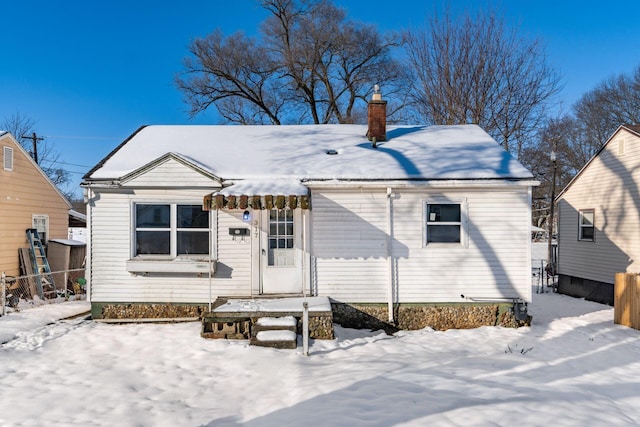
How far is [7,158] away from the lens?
1505cm

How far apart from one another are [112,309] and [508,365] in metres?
8.68

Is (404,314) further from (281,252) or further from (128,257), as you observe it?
(128,257)

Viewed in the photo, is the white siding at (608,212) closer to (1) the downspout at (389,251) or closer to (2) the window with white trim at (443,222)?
(2) the window with white trim at (443,222)

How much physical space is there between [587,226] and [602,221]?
0.99 metres

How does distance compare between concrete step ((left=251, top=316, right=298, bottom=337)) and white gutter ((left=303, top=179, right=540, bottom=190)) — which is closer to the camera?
concrete step ((left=251, top=316, right=298, bottom=337))

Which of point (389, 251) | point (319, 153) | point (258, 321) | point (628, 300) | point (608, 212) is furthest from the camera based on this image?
point (608, 212)

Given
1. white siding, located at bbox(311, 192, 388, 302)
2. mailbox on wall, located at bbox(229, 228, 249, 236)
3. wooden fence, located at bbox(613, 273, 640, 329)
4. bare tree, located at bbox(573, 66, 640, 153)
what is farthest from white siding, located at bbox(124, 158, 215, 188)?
bare tree, located at bbox(573, 66, 640, 153)

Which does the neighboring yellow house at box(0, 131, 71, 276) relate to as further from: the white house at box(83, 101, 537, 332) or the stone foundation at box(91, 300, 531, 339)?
the stone foundation at box(91, 300, 531, 339)

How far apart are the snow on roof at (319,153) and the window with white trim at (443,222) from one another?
738mm

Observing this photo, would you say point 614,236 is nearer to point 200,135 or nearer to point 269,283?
point 269,283

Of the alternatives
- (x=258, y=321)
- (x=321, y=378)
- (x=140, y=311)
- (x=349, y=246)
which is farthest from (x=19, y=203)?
(x=321, y=378)

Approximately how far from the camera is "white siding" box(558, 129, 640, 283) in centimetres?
1284

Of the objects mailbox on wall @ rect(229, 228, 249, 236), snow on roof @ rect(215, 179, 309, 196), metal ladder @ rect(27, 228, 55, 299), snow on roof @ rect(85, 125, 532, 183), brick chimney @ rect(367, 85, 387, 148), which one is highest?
brick chimney @ rect(367, 85, 387, 148)

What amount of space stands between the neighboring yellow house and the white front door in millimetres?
11218
